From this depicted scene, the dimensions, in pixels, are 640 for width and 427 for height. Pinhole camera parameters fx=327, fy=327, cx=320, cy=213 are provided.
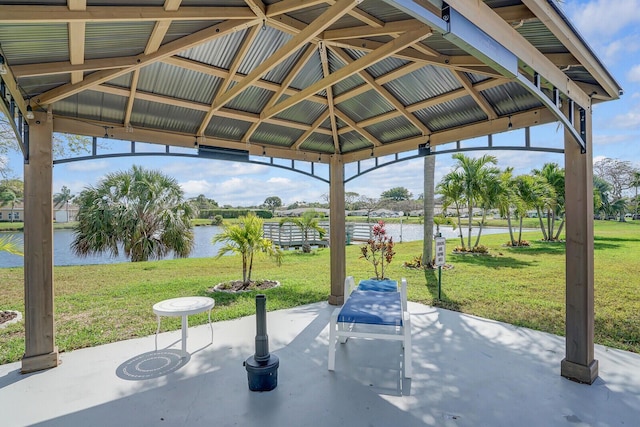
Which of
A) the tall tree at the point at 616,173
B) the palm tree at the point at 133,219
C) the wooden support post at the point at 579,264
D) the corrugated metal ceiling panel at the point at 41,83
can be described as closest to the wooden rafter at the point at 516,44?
the wooden support post at the point at 579,264

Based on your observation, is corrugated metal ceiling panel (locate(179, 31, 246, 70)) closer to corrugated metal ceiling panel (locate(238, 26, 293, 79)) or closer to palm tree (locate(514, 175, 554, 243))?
corrugated metal ceiling panel (locate(238, 26, 293, 79))

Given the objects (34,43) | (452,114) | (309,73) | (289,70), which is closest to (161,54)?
(34,43)

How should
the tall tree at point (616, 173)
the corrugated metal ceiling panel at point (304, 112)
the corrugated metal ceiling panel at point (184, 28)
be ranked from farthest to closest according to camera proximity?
the tall tree at point (616, 173) < the corrugated metal ceiling panel at point (304, 112) < the corrugated metal ceiling panel at point (184, 28)

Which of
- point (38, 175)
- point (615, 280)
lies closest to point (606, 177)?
point (615, 280)

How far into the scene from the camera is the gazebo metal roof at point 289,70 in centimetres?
229

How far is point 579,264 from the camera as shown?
3.21 metres

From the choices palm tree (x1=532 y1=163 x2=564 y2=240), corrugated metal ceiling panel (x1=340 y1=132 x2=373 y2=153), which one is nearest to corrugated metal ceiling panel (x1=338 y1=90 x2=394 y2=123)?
corrugated metal ceiling panel (x1=340 y1=132 x2=373 y2=153)

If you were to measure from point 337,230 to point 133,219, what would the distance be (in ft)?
29.0

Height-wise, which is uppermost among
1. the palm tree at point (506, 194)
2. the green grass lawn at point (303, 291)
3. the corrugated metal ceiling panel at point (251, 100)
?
the corrugated metal ceiling panel at point (251, 100)

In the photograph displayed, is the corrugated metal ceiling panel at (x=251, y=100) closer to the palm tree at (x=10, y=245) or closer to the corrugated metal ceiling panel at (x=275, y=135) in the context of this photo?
the corrugated metal ceiling panel at (x=275, y=135)

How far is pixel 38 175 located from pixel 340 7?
352cm

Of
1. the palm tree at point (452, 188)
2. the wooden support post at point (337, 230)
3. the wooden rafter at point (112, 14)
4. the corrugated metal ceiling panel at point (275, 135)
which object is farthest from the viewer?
the palm tree at point (452, 188)

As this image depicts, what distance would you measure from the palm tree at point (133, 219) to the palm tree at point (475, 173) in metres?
10.3

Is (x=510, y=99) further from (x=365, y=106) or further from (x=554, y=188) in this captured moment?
(x=554, y=188)
